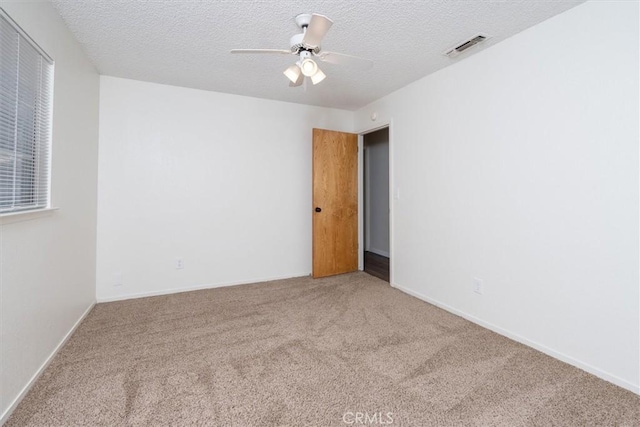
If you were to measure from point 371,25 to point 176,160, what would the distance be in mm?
2525

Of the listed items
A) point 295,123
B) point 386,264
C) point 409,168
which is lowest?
point 386,264

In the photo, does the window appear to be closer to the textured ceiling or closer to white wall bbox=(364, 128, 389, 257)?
the textured ceiling

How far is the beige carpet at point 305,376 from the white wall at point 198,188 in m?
0.81

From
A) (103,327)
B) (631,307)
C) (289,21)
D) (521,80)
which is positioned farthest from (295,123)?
(631,307)

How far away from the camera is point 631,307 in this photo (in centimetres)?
174

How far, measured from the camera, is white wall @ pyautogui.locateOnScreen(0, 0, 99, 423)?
1550 mm

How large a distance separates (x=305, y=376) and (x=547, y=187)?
6.97 feet

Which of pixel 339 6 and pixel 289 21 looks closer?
pixel 339 6

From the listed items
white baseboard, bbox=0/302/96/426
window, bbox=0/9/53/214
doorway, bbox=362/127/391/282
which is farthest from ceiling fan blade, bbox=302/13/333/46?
doorway, bbox=362/127/391/282

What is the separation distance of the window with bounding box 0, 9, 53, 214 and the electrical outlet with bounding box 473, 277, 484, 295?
3.27 metres

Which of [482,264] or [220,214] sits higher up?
[220,214]

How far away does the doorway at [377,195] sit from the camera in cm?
564

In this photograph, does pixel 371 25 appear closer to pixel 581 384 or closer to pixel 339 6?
pixel 339 6

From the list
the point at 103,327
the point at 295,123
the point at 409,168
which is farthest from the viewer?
the point at 295,123
